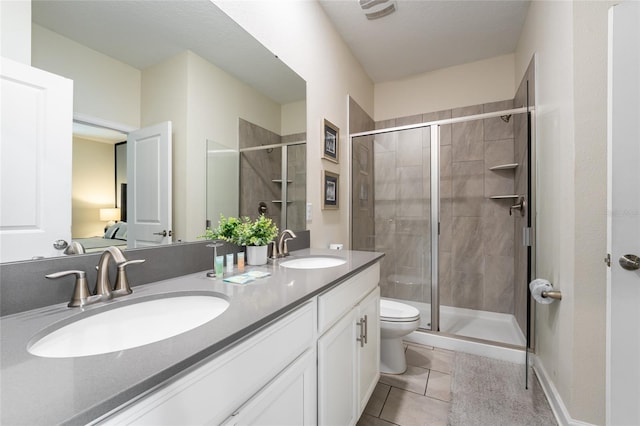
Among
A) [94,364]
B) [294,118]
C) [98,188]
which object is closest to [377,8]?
[294,118]

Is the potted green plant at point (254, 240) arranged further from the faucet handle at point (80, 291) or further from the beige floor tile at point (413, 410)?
the beige floor tile at point (413, 410)

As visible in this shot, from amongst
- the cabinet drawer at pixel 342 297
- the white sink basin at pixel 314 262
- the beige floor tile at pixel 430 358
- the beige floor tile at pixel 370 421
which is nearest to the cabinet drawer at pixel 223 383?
the cabinet drawer at pixel 342 297

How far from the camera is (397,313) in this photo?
2.05 meters

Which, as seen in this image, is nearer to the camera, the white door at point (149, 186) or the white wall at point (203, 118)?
the white door at point (149, 186)

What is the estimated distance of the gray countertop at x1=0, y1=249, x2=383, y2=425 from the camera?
369 millimetres

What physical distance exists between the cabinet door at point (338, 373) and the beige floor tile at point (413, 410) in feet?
1.12

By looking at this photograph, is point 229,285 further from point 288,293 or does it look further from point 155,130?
point 155,130

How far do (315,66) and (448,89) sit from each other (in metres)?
1.73

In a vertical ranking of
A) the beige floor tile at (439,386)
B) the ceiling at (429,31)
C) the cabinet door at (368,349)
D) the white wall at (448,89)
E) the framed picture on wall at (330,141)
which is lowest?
the beige floor tile at (439,386)

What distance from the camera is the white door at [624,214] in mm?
948

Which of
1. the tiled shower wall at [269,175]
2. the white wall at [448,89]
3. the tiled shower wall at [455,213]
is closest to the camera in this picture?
the tiled shower wall at [269,175]

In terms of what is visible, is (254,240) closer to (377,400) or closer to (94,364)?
(94,364)

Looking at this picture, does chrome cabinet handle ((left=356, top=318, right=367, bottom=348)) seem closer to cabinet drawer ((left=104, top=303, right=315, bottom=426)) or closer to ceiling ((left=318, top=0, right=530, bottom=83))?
cabinet drawer ((left=104, top=303, right=315, bottom=426))

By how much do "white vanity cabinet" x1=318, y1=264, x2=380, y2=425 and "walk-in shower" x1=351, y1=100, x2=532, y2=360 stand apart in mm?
1160
